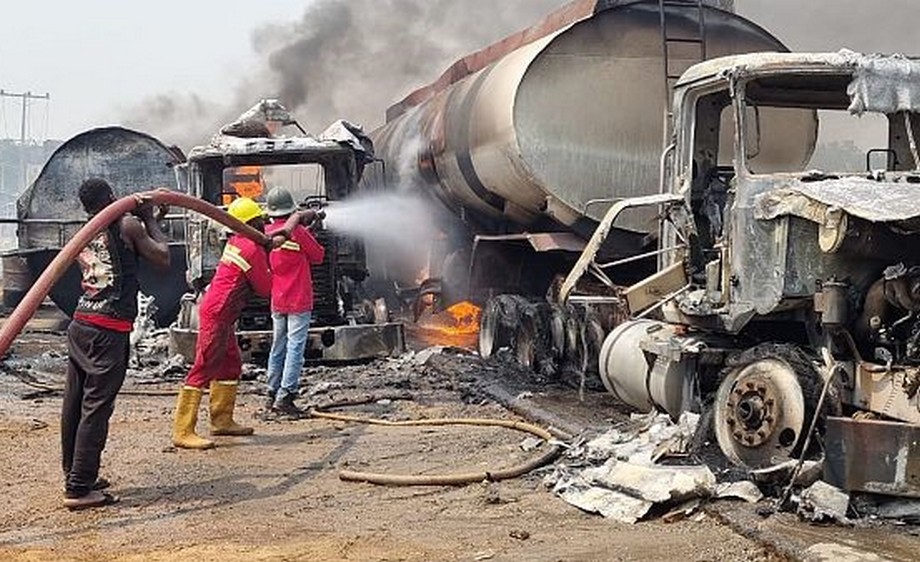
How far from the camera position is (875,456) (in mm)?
5355

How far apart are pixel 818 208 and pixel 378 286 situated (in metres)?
11.8

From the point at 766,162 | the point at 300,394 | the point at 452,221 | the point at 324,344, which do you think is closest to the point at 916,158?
the point at 766,162

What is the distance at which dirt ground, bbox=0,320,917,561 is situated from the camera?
206 inches

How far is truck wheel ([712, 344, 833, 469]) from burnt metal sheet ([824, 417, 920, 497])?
0.98 ft

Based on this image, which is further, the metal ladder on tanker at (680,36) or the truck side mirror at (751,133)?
the metal ladder on tanker at (680,36)

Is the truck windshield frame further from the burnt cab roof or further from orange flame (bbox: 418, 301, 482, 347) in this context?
orange flame (bbox: 418, 301, 482, 347)

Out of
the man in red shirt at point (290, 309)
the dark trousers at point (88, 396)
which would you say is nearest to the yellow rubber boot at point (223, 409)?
the man in red shirt at point (290, 309)

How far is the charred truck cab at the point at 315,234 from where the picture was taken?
38.4 ft

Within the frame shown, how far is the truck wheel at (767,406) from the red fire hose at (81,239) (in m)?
3.22

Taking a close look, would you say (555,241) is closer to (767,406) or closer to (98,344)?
(767,406)

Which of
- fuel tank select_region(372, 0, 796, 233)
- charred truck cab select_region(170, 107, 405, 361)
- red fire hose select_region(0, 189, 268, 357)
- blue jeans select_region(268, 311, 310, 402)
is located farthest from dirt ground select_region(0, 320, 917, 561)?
charred truck cab select_region(170, 107, 405, 361)

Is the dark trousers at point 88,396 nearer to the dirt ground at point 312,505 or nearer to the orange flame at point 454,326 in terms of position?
the dirt ground at point 312,505

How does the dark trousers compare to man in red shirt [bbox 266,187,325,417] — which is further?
man in red shirt [bbox 266,187,325,417]

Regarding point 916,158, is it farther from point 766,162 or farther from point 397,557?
point 397,557
